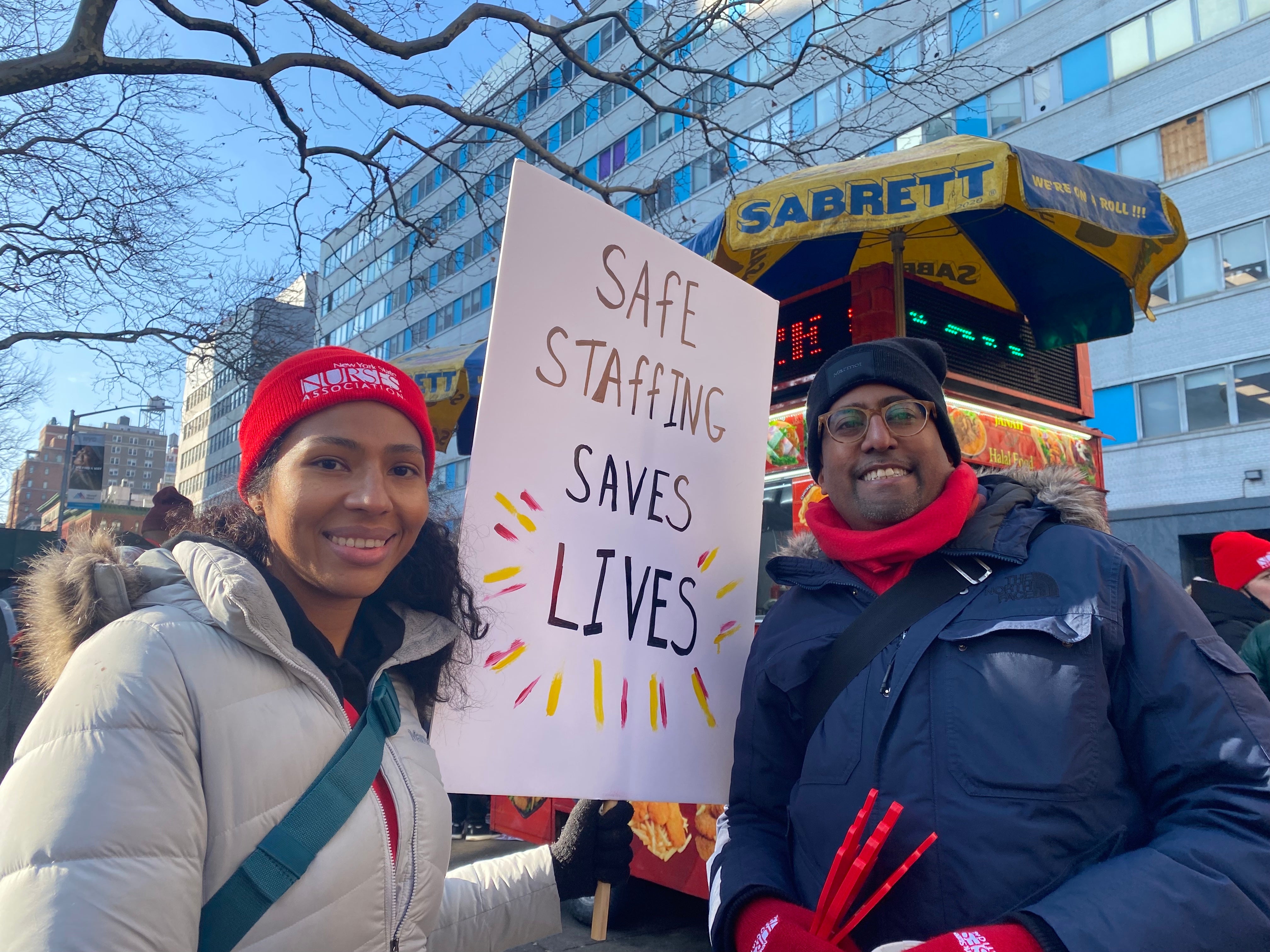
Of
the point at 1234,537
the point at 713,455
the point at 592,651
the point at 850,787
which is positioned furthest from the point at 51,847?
the point at 1234,537

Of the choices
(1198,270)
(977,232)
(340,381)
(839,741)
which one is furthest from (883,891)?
(1198,270)

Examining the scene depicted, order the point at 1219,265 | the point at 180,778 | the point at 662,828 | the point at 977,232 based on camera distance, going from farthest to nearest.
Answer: the point at 1219,265, the point at 977,232, the point at 662,828, the point at 180,778

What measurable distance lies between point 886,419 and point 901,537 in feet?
1.02

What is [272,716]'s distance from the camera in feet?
3.92

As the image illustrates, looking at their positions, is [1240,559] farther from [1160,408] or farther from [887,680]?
[1160,408]

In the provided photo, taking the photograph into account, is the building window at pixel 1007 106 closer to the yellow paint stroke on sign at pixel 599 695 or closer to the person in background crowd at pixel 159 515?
the person in background crowd at pixel 159 515

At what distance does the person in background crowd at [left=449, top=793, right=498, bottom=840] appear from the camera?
279 inches

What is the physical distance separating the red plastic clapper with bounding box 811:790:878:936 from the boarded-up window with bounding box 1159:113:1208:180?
64.4 feet

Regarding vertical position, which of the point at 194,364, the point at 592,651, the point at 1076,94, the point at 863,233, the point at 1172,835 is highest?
the point at 1076,94

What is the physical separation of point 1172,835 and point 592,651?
1.07 metres

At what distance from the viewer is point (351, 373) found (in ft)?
4.75

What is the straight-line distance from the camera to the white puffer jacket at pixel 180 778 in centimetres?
96

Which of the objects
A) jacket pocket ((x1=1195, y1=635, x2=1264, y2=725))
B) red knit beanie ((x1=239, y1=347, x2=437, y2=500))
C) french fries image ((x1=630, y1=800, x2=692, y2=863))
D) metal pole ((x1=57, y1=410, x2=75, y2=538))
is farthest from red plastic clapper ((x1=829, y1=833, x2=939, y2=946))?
metal pole ((x1=57, y1=410, x2=75, y2=538))

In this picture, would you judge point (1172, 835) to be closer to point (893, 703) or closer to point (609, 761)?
point (893, 703)
